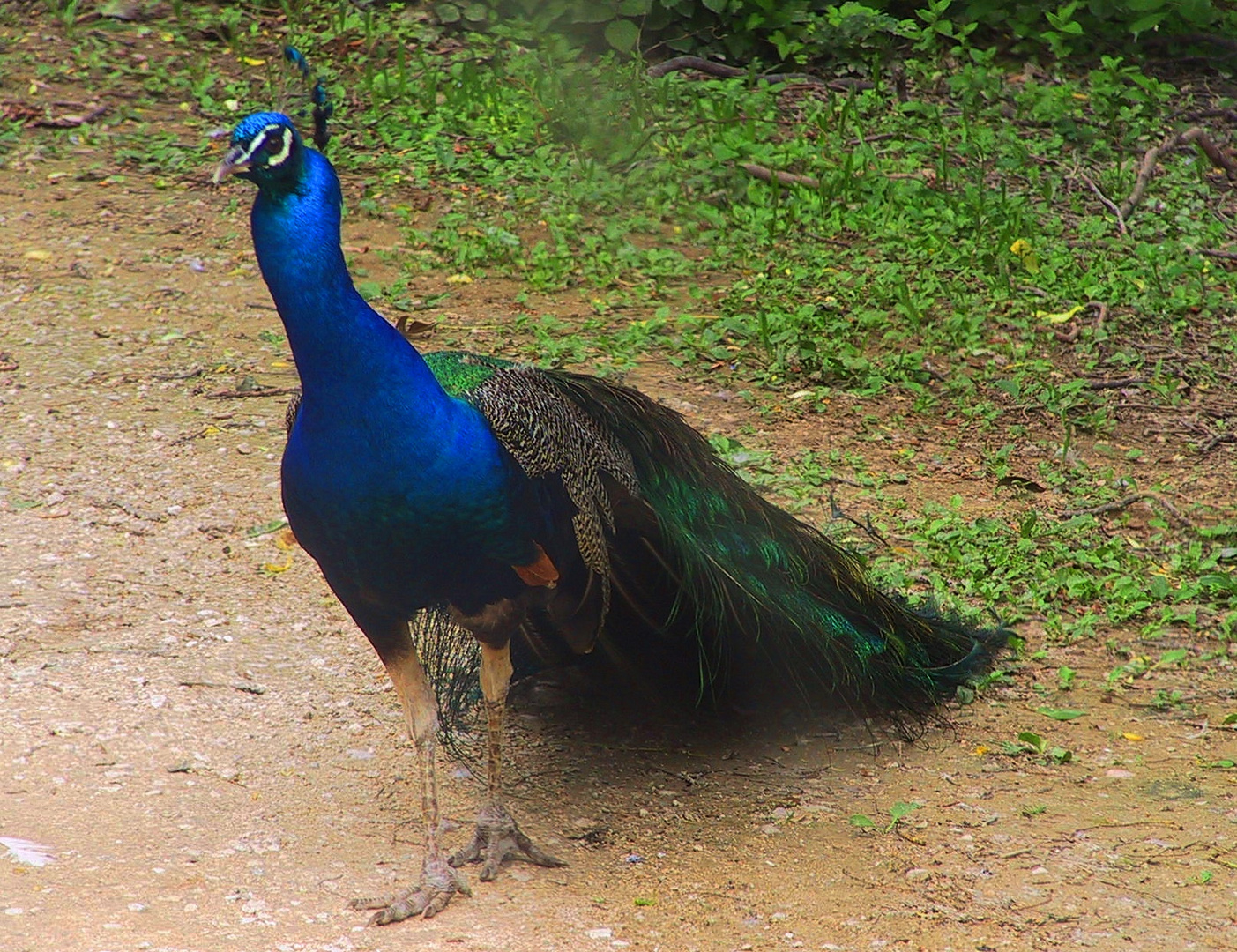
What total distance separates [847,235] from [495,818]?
4411mm

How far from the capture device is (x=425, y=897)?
3.29 metres

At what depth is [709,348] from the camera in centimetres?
639

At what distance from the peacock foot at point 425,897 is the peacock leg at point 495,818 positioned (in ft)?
0.40

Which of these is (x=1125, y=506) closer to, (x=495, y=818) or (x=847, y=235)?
(x=847, y=235)

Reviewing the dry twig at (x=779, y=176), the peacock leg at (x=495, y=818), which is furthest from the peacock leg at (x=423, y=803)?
the dry twig at (x=779, y=176)

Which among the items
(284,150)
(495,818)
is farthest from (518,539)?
(284,150)

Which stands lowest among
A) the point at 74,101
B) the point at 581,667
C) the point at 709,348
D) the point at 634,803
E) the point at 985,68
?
the point at 634,803

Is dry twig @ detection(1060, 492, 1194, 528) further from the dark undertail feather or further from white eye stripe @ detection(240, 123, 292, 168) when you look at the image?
white eye stripe @ detection(240, 123, 292, 168)

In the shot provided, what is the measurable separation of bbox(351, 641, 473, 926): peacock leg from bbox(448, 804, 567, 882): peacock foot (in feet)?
0.44

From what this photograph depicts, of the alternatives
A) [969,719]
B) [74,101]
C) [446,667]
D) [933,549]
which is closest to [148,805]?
[446,667]

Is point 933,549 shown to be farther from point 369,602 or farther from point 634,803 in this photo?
point 369,602

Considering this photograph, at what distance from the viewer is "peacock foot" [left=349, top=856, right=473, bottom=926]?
10.6ft

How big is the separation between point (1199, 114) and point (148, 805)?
6.96 metres

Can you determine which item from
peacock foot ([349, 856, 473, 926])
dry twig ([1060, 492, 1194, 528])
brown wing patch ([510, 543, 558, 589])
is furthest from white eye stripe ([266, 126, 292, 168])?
dry twig ([1060, 492, 1194, 528])
